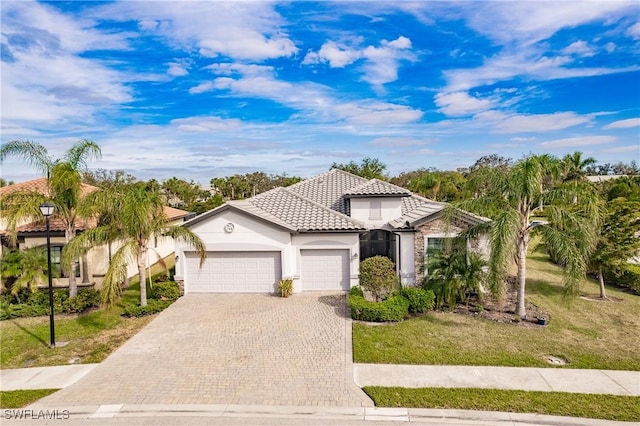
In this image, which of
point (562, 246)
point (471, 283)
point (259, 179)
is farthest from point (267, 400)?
point (259, 179)

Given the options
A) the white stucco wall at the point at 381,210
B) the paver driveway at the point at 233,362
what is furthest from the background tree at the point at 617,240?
the paver driveway at the point at 233,362

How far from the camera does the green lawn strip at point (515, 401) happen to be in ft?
26.9

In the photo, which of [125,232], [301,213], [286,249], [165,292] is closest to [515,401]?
[286,249]

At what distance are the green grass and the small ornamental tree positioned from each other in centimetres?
162

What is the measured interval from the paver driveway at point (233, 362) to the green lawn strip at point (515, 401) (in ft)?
2.65

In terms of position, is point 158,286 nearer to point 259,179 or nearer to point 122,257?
point 122,257

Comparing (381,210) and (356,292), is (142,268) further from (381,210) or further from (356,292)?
(381,210)

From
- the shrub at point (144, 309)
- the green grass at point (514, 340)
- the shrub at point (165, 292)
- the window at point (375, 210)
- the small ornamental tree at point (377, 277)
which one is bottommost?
the green grass at point (514, 340)

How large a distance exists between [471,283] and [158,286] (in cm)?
1333

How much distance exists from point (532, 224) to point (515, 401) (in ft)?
23.5

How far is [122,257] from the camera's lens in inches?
531

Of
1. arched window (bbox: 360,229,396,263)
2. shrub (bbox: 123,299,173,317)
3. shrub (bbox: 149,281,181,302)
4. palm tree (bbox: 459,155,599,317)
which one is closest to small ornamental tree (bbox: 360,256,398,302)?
palm tree (bbox: 459,155,599,317)

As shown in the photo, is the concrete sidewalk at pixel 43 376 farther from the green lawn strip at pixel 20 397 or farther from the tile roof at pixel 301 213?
the tile roof at pixel 301 213

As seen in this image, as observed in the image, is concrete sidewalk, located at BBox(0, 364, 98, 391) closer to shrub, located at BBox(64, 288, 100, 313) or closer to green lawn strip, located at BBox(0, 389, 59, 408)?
green lawn strip, located at BBox(0, 389, 59, 408)
